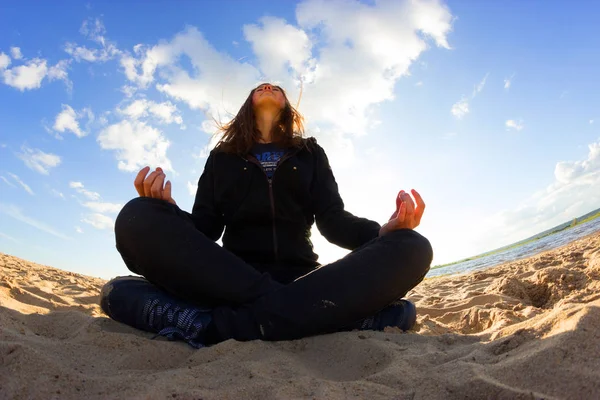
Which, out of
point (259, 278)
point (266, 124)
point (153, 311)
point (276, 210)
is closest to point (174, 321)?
point (153, 311)

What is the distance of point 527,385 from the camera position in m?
1.07

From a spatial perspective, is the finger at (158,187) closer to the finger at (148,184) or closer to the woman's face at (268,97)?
the finger at (148,184)

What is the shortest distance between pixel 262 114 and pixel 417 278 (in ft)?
5.29

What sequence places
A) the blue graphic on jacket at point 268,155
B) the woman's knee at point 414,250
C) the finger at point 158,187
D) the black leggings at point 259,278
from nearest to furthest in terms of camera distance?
the black leggings at point 259,278 < the woman's knee at point 414,250 < the finger at point 158,187 < the blue graphic on jacket at point 268,155

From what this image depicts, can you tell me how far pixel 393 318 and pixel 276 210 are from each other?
3.01 feet

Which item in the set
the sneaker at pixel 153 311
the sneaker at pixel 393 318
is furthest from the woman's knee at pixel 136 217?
the sneaker at pixel 393 318

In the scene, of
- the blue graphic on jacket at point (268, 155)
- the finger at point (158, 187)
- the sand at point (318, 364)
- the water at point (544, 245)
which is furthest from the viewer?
the water at point (544, 245)

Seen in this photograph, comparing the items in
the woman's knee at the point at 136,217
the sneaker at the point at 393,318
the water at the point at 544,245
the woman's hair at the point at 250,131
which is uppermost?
the woman's hair at the point at 250,131

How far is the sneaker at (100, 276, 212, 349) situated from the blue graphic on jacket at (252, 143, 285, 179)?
A: 99 centimetres

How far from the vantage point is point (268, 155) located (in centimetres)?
276

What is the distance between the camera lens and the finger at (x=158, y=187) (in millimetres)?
2098

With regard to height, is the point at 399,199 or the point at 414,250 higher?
the point at 399,199

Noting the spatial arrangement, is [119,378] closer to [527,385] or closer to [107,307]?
[107,307]

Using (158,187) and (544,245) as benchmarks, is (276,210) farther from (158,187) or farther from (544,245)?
(544,245)
